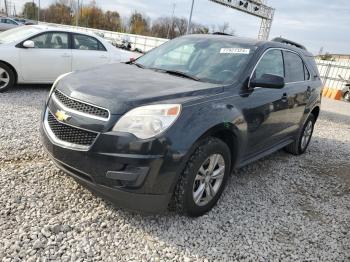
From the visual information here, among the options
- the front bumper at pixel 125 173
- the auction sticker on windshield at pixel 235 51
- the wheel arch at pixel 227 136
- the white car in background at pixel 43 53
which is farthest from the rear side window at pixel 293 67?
the white car in background at pixel 43 53

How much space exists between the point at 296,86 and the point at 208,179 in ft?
7.68

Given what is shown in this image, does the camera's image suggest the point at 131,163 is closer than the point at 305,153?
Yes

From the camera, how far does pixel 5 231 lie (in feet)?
8.90

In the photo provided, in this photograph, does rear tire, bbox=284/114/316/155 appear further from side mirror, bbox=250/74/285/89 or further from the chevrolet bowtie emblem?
the chevrolet bowtie emblem

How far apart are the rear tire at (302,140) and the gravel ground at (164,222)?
93cm

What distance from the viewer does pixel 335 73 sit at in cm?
1930

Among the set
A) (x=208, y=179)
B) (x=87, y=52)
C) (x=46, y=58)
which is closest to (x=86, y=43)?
(x=87, y=52)

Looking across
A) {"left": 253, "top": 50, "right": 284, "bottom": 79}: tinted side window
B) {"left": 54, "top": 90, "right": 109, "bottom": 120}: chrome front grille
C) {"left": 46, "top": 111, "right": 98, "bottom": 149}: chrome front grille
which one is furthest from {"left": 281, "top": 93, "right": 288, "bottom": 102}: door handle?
{"left": 46, "top": 111, "right": 98, "bottom": 149}: chrome front grille

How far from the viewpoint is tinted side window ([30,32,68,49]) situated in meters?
7.64

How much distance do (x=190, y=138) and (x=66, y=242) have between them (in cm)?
130

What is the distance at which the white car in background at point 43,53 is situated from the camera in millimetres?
7250

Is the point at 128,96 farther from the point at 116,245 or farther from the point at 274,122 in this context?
the point at 274,122

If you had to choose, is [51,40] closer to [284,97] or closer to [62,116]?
[62,116]

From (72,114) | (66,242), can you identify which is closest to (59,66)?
(72,114)
